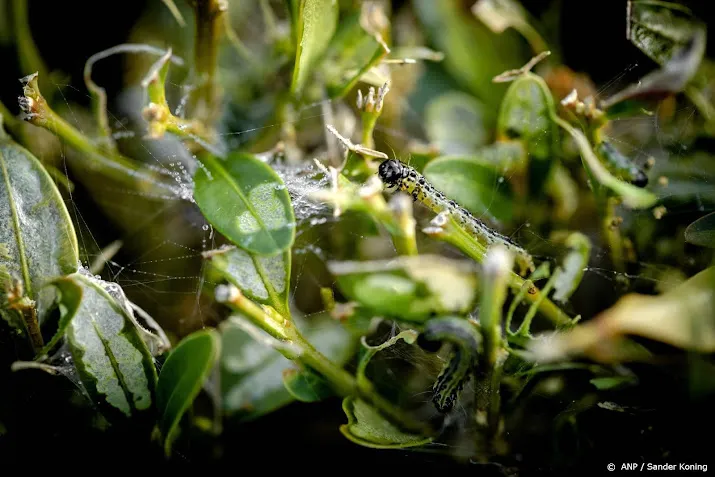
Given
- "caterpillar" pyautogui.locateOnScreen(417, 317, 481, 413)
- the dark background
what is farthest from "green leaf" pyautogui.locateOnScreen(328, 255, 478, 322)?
the dark background

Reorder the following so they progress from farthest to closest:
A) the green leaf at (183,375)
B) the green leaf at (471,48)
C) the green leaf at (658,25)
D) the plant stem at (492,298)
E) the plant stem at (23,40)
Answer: the green leaf at (471,48) < the plant stem at (23,40) < the green leaf at (658,25) < the green leaf at (183,375) < the plant stem at (492,298)

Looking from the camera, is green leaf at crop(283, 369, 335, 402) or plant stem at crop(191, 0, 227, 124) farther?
plant stem at crop(191, 0, 227, 124)

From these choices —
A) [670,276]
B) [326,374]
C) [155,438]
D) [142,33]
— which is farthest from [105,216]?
[670,276]

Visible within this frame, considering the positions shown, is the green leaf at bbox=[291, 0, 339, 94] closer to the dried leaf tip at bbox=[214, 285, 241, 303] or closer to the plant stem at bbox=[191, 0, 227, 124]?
the plant stem at bbox=[191, 0, 227, 124]

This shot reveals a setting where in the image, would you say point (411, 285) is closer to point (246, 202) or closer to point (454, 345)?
point (454, 345)

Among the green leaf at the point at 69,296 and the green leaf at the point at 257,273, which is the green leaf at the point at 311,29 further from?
the green leaf at the point at 69,296

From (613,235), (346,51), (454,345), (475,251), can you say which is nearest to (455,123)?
(346,51)

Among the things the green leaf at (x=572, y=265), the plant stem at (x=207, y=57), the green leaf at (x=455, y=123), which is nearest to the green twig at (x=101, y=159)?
the plant stem at (x=207, y=57)
